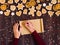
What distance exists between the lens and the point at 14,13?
138 cm

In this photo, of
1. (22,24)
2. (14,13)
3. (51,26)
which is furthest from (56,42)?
(14,13)

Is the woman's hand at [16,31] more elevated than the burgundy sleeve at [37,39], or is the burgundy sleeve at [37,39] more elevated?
the woman's hand at [16,31]

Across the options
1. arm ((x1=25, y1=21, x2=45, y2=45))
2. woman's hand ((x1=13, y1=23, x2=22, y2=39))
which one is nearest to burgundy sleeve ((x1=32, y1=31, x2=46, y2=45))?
arm ((x1=25, y1=21, x2=45, y2=45))

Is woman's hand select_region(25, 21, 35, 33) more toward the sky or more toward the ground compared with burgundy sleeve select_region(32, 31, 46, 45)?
more toward the sky

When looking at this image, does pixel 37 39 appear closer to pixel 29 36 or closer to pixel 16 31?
pixel 29 36

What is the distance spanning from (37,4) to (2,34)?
1.21 feet

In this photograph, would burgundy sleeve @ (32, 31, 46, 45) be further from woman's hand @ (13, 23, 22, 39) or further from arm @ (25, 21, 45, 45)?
woman's hand @ (13, 23, 22, 39)

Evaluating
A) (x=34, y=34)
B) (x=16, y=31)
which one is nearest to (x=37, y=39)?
(x=34, y=34)

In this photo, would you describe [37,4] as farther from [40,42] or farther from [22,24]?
[40,42]

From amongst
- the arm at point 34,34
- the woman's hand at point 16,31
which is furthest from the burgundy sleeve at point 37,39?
the woman's hand at point 16,31

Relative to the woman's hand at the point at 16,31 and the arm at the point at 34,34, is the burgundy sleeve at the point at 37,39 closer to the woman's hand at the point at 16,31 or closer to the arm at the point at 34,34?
the arm at the point at 34,34

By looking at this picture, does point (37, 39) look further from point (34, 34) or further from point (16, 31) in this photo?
point (16, 31)

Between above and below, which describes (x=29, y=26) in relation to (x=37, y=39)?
above

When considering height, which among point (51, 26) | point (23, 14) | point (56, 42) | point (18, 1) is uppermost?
point (18, 1)
